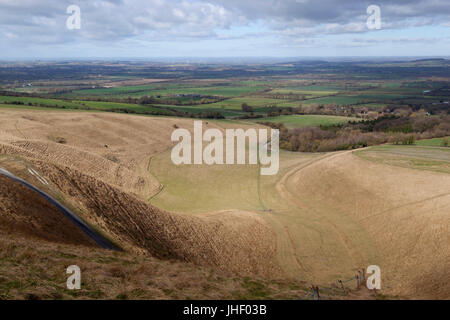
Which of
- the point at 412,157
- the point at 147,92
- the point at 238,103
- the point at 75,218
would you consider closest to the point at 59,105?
the point at 238,103

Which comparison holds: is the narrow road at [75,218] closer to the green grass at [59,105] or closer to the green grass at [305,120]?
the green grass at [59,105]

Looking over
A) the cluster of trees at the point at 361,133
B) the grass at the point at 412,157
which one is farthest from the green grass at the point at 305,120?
the grass at the point at 412,157

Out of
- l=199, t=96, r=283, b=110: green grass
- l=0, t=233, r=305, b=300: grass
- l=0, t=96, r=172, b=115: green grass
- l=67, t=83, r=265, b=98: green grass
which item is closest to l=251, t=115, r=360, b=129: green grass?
l=199, t=96, r=283, b=110: green grass

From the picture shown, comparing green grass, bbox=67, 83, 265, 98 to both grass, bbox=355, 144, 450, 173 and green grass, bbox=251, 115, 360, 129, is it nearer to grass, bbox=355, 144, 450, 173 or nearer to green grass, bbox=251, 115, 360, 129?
green grass, bbox=251, 115, 360, 129

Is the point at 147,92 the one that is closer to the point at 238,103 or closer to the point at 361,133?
the point at 238,103
